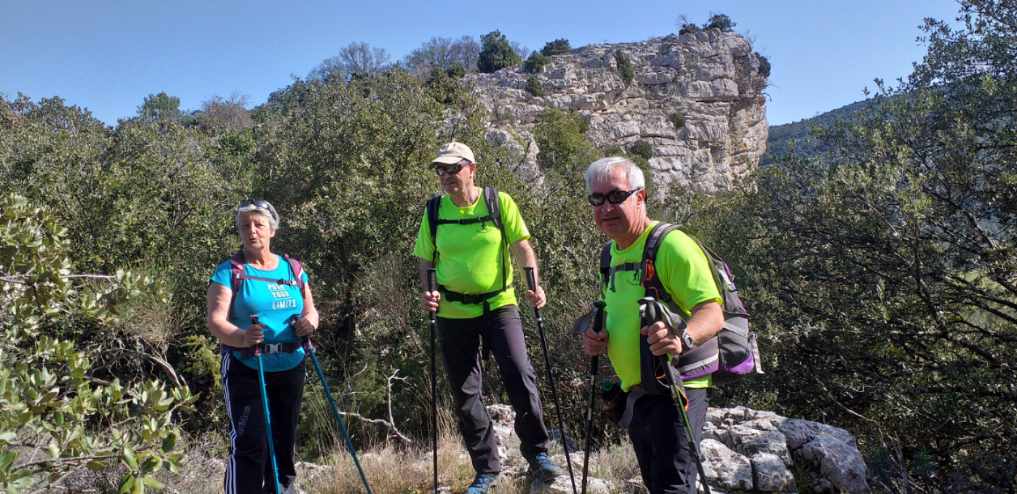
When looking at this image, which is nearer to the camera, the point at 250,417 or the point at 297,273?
the point at 250,417

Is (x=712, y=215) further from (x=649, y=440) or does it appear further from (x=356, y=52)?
(x=356, y=52)

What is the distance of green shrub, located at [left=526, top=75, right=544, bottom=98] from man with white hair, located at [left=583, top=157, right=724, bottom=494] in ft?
140

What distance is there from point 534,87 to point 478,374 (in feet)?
140

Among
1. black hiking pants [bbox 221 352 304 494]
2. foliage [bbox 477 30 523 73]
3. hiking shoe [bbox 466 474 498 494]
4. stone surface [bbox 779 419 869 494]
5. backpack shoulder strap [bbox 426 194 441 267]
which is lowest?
stone surface [bbox 779 419 869 494]

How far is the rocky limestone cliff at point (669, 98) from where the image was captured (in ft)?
135

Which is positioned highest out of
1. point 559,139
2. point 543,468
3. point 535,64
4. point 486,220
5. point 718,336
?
point 535,64

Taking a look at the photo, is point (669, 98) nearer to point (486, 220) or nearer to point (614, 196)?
point (486, 220)

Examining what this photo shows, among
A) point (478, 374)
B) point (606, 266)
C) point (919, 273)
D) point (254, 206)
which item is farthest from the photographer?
point (919, 273)

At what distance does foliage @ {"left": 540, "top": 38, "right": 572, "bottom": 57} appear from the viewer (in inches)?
2321

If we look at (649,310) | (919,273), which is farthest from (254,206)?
(919,273)

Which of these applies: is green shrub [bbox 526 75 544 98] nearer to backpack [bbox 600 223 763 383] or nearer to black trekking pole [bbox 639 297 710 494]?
backpack [bbox 600 223 763 383]

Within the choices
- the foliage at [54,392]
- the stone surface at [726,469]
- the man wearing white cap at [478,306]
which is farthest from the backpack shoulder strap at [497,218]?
the foliage at [54,392]

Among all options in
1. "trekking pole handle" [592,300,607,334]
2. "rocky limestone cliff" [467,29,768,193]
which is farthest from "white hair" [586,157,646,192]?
"rocky limestone cliff" [467,29,768,193]

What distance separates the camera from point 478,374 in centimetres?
382
